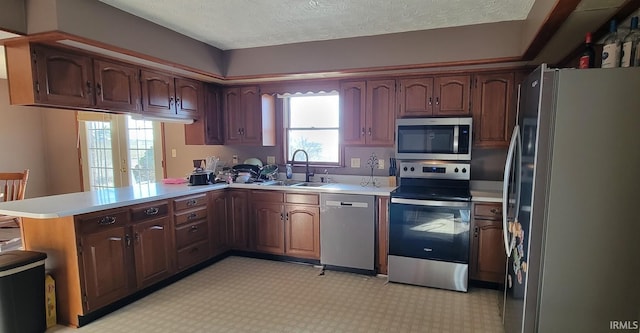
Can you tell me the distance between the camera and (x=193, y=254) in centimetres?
352

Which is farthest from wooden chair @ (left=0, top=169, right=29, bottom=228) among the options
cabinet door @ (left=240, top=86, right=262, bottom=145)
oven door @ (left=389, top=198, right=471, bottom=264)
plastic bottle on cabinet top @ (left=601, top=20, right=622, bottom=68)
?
plastic bottle on cabinet top @ (left=601, top=20, right=622, bottom=68)

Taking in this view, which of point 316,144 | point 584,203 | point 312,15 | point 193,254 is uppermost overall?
point 312,15

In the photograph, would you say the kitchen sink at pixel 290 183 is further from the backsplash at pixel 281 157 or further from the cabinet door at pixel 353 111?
the cabinet door at pixel 353 111

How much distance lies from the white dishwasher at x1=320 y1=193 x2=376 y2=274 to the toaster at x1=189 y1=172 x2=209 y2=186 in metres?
1.37

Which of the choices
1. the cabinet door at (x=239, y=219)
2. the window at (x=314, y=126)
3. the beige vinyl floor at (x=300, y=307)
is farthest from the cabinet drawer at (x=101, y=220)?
the window at (x=314, y=126)

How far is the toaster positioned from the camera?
3.77 meters

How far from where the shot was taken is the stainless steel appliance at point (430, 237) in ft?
10.0

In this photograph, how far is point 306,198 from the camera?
3639 mm

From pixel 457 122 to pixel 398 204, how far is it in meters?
1.00

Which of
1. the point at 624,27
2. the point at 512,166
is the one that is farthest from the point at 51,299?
the point at 624,27

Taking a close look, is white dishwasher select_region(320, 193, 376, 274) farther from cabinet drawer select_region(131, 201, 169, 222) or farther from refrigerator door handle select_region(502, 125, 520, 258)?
cabinet drawer select_region(131, 201, 169, 222)

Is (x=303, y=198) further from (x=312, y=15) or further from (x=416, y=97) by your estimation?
(x=312, y=15)

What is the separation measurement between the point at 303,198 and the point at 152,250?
5.05ft

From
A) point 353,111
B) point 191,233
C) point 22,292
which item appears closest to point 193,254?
point 191,233
